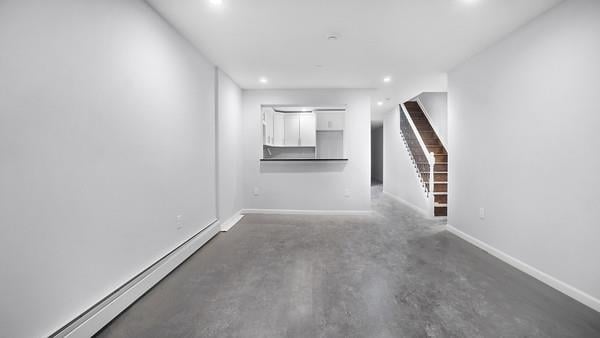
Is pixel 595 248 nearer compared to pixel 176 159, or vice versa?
pixel 595 248

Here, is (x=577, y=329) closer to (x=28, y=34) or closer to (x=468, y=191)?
(x=468, y=191)

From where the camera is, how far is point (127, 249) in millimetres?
1839

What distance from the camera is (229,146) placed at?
411 centimetres

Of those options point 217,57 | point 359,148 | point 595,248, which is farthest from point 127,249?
point 359,148

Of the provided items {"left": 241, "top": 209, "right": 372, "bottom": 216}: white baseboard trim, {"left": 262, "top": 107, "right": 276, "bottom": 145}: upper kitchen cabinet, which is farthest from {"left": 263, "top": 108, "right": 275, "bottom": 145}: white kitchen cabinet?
{"left": 241, "top": 209, "right": 372, "bottom": 216}: white baseboard trim

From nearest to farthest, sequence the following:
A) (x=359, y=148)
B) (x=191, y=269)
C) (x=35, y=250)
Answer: (x=35, y=250)
(x=191, y=269)
(x=359, y=148)

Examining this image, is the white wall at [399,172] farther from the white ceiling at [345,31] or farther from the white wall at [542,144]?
the white ceiling at [345,31]

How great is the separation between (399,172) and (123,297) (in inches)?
239

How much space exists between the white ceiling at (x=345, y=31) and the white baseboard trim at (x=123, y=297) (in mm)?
A: 2408

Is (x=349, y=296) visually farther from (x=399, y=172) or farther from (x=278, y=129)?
(x=399, y=172)

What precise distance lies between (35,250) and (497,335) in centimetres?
277

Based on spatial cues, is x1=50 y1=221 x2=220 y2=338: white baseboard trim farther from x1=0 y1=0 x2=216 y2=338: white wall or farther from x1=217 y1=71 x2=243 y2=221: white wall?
x1=217 y1=71 x2=243 y2=221: white wall

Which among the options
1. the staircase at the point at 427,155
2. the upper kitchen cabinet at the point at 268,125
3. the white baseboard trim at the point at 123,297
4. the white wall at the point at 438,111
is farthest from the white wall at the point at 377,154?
the white baseboard trim at the point at 123,297

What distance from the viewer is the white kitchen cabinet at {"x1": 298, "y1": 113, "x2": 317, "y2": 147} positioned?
16.5 ft
